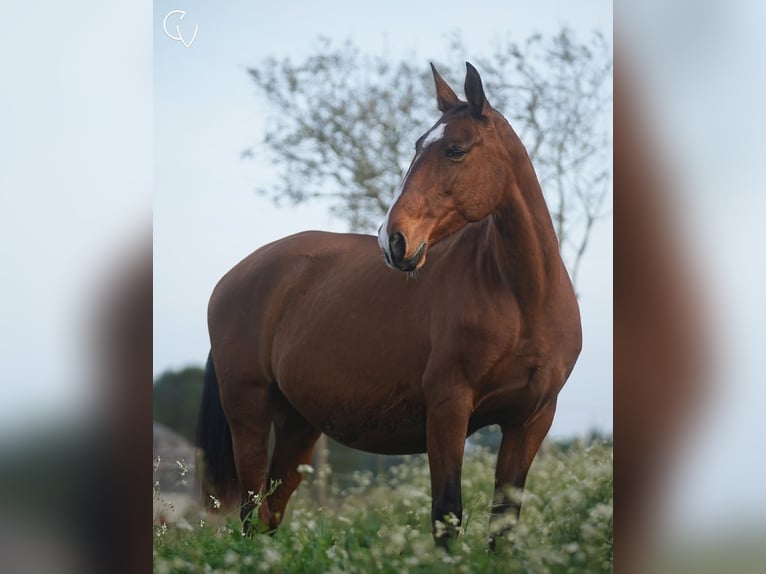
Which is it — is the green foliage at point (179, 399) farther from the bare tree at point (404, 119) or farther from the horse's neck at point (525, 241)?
the horse's neck at point (525, 241)

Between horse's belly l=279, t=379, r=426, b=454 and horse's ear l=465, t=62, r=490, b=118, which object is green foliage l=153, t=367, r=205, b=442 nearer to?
horse's belly l=279, t=379, r=426, b=454

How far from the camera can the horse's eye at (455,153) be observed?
4.46 m

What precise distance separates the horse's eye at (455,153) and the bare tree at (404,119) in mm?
416

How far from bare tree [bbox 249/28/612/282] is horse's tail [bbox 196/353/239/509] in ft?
3.15

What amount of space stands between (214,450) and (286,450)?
331 millimetres

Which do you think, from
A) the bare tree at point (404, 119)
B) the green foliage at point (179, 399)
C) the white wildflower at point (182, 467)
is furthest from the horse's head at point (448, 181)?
the white wildflower at point (182, 467)

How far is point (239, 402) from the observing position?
5059 millimetres

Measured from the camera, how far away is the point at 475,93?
4.51m

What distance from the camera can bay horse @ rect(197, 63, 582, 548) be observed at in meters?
4.47

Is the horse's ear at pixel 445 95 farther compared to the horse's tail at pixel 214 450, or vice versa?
the horse's tail at pixel 214 450

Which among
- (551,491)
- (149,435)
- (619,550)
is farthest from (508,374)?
(149,435)

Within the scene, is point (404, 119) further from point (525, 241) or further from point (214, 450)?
point (214, 450)

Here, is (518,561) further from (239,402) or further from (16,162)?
(16,162)

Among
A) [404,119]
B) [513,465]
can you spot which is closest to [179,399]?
[513,465]
